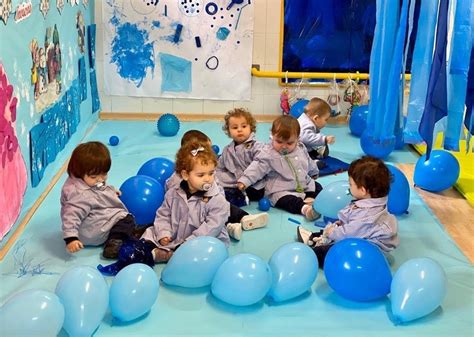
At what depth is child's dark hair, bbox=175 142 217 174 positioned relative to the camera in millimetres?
2822

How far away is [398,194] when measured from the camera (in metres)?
3.41

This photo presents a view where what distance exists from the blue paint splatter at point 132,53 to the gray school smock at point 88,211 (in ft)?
8.49

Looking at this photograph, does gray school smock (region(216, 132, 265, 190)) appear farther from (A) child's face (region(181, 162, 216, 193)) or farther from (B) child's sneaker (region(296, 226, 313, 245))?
(A) child's face (region(181, 162, 216, 193))

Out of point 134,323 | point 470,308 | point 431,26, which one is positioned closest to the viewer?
point 134,323

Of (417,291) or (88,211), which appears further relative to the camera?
(88,211)

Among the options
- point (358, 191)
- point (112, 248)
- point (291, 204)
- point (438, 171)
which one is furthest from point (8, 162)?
point (438, 171)

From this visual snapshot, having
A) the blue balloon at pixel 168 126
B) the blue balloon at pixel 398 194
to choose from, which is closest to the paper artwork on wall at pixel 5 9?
the blue balloon at pixel 398 194

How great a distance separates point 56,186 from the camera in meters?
3.83

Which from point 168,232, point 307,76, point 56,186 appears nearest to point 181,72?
point 307,76

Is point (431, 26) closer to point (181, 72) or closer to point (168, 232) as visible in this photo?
point (168, 232)

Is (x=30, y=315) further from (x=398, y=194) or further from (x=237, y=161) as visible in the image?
(x=398, y=194)

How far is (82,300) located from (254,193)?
1622mm

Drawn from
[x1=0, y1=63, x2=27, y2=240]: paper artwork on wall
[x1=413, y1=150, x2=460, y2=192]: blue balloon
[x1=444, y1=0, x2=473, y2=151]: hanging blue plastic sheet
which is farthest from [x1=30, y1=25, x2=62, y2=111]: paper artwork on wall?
[x1=413, y1=150, x2=460, y2=192]: blue balloon

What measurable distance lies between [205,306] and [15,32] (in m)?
1.57
